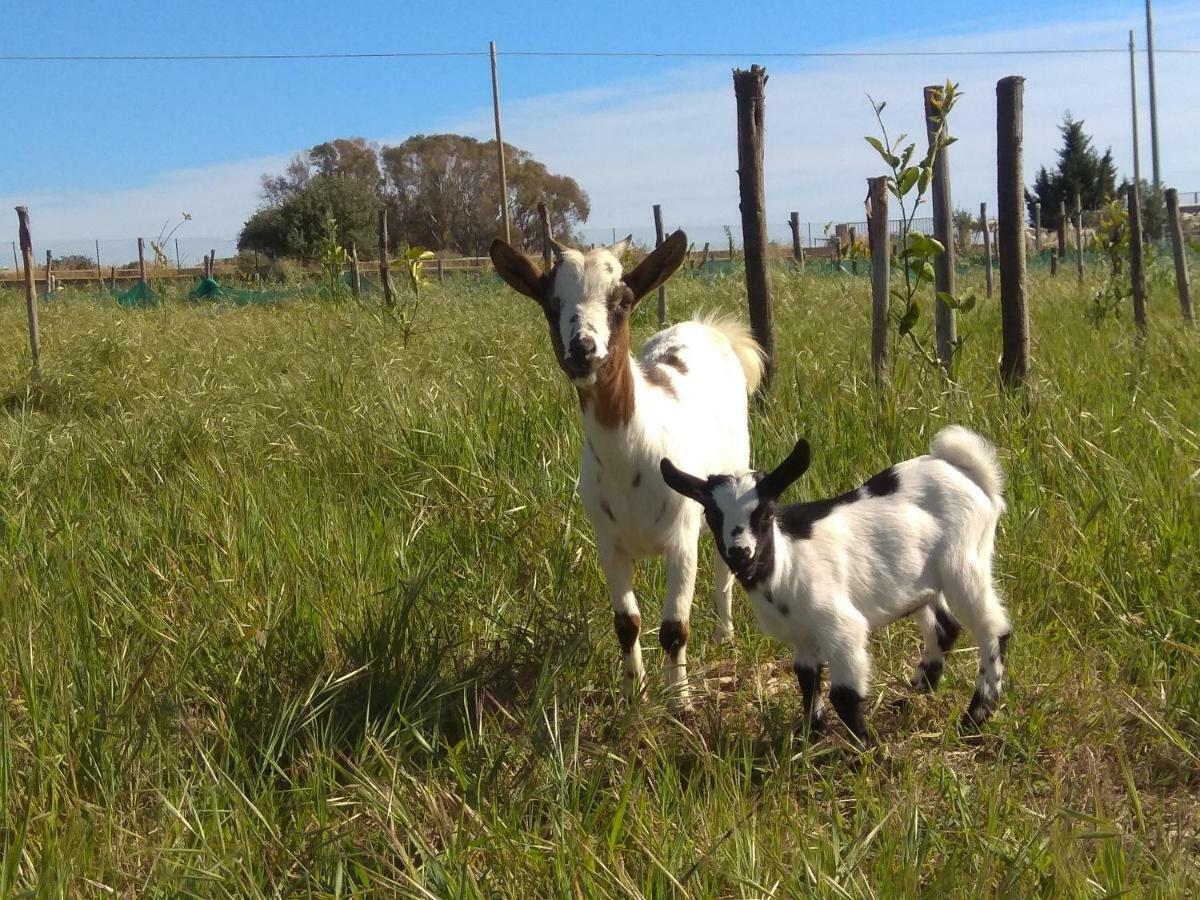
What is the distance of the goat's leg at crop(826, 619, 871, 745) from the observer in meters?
3.21

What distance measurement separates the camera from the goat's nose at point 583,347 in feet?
11.4

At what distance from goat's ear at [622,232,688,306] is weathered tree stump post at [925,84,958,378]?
3354 mm

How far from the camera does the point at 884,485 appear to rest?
3580 mm

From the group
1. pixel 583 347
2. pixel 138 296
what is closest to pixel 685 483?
pixel 583 347

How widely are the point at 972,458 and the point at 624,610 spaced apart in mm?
1270

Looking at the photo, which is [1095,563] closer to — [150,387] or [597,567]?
[597,567]

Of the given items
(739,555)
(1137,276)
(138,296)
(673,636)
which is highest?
(138,296)

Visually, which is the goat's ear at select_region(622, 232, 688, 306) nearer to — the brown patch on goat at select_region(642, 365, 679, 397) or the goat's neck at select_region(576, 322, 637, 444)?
the goat's neck at select_region(576, 322, 637, 444)

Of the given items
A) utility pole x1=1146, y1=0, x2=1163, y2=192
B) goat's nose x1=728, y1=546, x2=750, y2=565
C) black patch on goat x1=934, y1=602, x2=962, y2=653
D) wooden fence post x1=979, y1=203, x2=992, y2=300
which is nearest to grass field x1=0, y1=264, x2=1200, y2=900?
black patch on goat x1=934, y1=602, x2=962, y2=653

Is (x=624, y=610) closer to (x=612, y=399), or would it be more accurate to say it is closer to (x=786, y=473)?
(x=612, y=399)

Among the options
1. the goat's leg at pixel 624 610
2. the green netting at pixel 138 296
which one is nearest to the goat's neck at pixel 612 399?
the goat's leg at pixel 624 610

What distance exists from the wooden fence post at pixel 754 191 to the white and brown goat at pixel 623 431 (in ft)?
10.3

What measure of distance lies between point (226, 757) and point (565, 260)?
1804mm

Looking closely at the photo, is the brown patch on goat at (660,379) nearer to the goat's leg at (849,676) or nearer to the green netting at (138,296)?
the goat's leg at (849,676)
